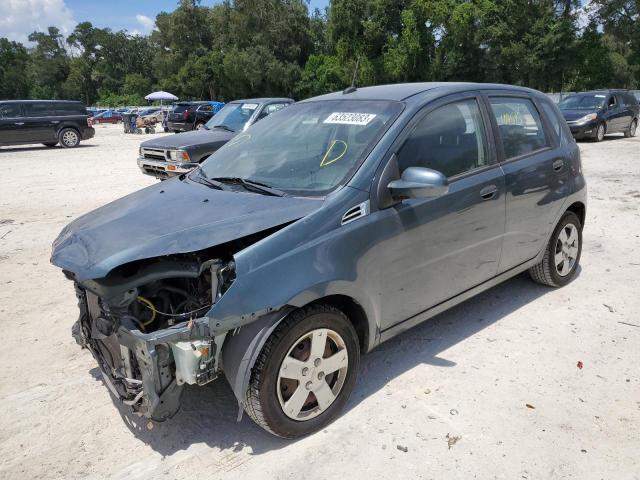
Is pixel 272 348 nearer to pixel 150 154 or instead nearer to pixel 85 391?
pixel 85 391

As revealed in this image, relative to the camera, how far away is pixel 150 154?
975 cm

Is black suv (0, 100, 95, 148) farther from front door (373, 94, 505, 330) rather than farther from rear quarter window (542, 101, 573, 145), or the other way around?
front door (373, 94, 505, 330)

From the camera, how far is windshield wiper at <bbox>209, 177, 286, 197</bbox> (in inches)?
121

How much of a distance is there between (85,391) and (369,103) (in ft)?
8.65

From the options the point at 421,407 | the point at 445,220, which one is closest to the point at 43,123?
the point at 445,220

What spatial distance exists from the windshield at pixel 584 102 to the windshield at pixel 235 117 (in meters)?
11.6

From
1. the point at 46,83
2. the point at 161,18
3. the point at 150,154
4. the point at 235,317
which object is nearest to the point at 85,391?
the point at 235,317

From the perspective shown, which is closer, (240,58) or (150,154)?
(150,154)

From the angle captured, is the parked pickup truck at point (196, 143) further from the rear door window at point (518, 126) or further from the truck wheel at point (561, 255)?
the truck wheel at point (561, 255)

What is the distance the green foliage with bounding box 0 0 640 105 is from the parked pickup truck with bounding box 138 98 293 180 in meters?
29.7

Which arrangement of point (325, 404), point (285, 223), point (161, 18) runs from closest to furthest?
point (285, 223), point (325, 404), point (161, 18)

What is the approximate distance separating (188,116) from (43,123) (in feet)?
22.5

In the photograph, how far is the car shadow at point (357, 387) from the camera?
9.47ft

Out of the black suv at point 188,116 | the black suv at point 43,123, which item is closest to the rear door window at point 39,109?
the black suv at point 43,123
